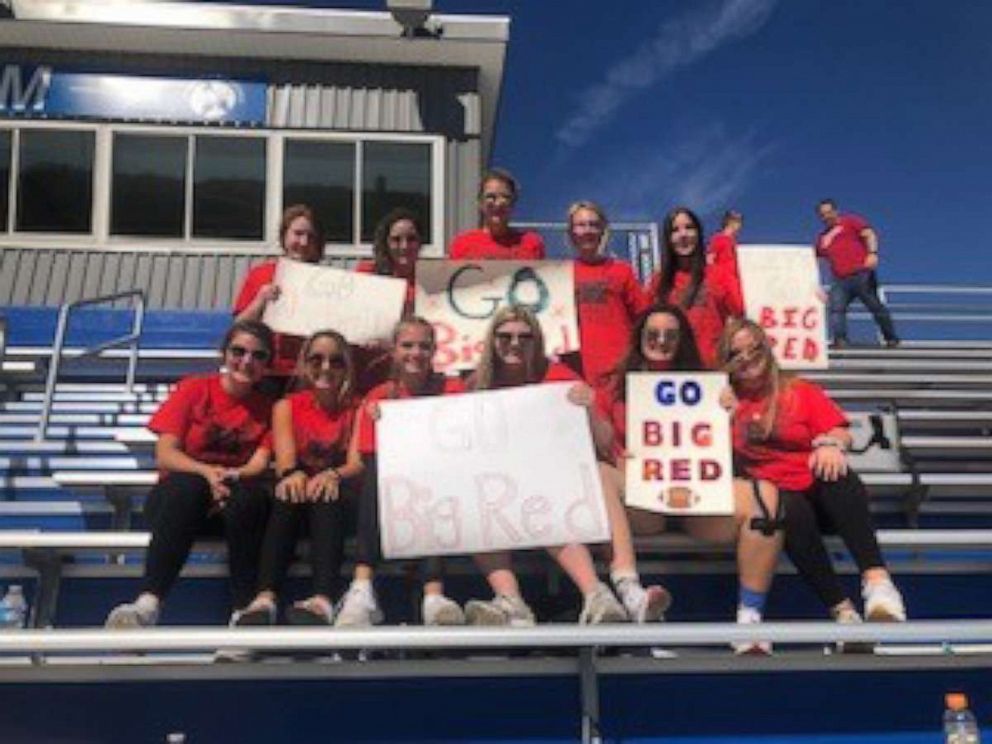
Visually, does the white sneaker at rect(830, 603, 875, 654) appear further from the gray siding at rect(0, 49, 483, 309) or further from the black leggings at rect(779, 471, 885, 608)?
Result: the gray siding at rect(0, 49, 483, 309)

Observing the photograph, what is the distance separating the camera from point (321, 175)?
11.8 metres

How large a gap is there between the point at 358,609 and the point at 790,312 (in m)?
2.58

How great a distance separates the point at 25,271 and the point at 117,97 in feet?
6.50

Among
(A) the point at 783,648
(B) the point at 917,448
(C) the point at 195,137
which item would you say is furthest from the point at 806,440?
(C) the point at 195,137

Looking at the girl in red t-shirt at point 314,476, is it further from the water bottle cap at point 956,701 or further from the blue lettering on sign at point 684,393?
the water bottle cap at point 956,701

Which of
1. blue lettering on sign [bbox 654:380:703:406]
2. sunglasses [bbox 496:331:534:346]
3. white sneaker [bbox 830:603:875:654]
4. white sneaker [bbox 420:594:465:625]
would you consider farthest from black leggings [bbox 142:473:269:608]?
white sneaker [bbox 830:603:875:654]

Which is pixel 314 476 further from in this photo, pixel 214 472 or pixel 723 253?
pixel 723 253

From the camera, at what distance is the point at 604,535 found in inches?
140

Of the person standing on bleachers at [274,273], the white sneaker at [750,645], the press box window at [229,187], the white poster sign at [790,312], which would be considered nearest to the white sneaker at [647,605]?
the white sneaker at [750,645]

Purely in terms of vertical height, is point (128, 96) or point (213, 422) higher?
point (128, 96)

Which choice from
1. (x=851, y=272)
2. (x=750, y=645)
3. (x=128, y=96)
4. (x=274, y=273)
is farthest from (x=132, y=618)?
(x=128, y=96)

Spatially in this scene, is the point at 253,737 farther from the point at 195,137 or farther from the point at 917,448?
the point at 195,137

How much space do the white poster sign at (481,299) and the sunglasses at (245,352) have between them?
758 millimetres

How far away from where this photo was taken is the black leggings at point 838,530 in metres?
3.73
